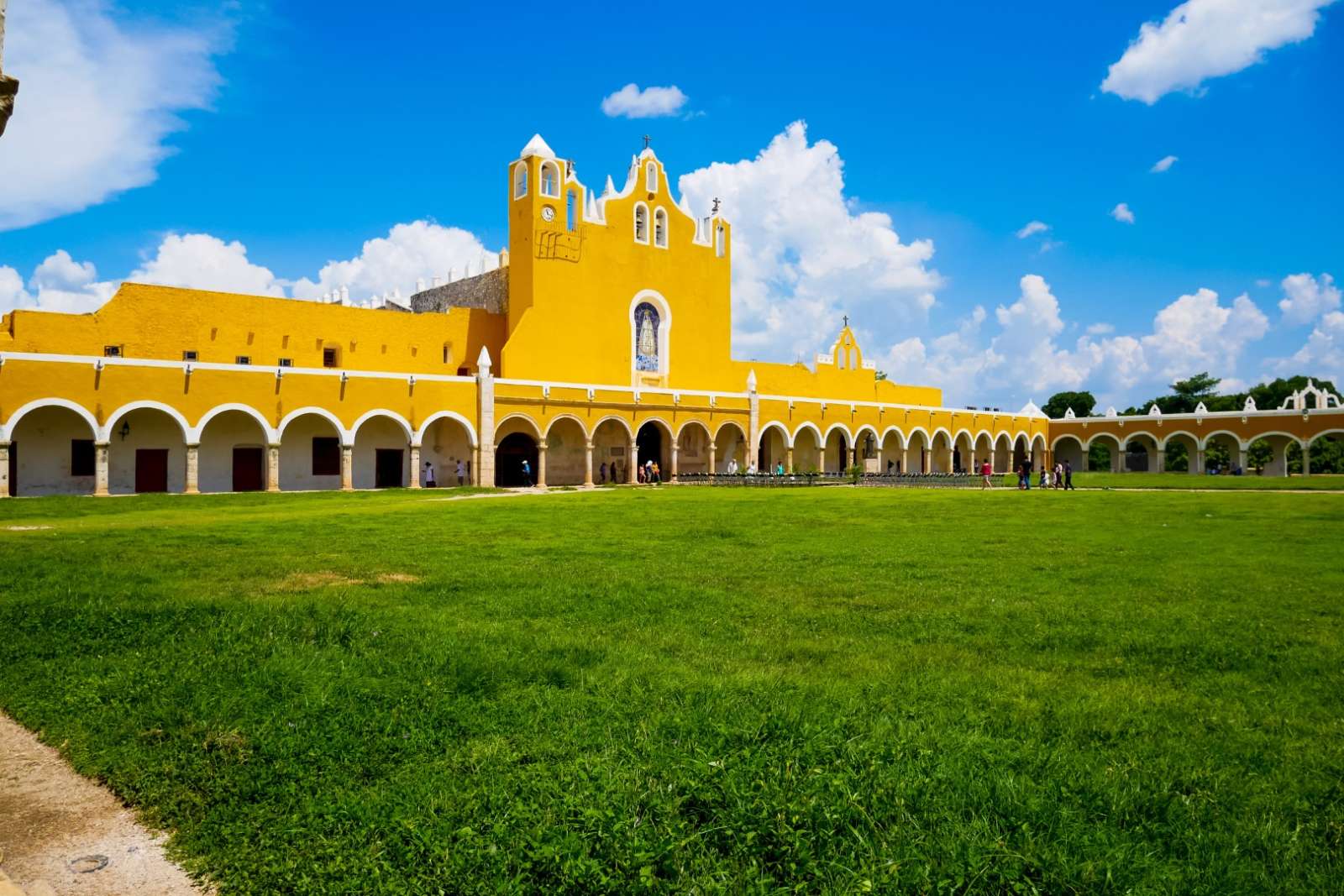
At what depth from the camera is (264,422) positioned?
24203mm

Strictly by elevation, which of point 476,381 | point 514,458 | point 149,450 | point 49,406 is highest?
point 476,381

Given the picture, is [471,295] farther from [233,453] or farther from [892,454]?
[892,454]

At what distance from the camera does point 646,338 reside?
115ft

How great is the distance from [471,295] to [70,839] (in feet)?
114

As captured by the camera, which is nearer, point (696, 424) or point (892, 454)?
point (696, 424)

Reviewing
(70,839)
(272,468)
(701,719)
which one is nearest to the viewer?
(70,839)

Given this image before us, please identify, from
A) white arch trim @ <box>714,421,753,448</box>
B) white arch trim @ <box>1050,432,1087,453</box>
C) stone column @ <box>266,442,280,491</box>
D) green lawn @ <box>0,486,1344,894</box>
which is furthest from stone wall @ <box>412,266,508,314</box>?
white arch trim @ <box>1050,432,1087,453</box>

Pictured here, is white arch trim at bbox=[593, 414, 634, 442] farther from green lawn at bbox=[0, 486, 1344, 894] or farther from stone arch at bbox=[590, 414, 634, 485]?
green lawn at bbox=[0, 486, 1344, 894]

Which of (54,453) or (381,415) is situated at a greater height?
(381,415)

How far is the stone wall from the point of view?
3466cm

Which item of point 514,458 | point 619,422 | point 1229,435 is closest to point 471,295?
point 619,422

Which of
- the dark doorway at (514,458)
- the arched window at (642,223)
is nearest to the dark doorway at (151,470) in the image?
the dark doorway at (514,458)

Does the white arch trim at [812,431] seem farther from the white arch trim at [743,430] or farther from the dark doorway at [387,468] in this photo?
the dark doorway at [387,468]

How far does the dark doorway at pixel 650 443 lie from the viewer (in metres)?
34.9
